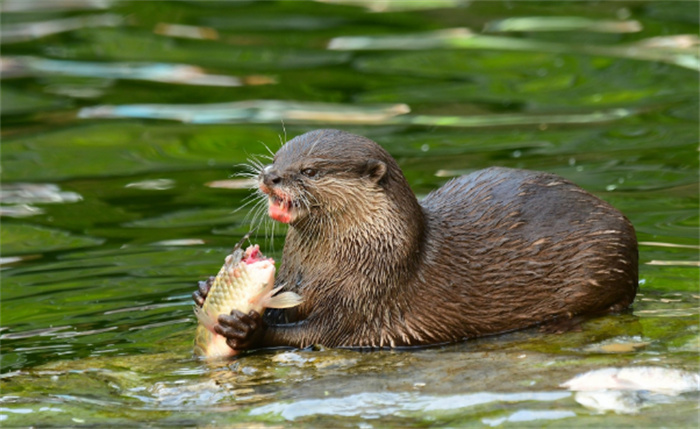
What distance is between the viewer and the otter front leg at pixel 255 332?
584 cm

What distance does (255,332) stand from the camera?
19.5 feet

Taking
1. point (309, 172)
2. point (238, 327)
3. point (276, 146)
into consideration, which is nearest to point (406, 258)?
point (309, 172)

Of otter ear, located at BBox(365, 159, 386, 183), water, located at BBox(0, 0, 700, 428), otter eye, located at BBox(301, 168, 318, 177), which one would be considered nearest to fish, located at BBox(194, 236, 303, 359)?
water, located at BBox(0, 0, 700, 428)

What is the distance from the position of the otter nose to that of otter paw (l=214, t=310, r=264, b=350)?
2.01 ft

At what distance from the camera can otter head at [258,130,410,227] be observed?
19.6ft

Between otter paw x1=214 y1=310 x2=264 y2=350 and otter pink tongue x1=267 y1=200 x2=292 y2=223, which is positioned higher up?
otter pink tongue x1=267 y1=200 x2=292 y2=223

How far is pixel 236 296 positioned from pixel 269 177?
581 millimetres

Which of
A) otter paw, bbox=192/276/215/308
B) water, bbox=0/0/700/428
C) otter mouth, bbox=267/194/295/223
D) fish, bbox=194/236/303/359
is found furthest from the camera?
otter paw, bbox=192/276/215/308

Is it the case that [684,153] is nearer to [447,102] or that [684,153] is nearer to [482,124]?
[482,124]

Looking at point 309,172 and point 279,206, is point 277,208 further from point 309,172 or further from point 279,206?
point 309,172

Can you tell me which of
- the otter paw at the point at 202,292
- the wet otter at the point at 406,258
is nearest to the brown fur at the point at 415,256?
the wet otter at the point at 406,258

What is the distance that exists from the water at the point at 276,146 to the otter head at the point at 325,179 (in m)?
0.68

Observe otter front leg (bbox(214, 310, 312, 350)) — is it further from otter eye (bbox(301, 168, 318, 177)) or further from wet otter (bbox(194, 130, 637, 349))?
otter eye (bbox(301, 168, 318, 177))

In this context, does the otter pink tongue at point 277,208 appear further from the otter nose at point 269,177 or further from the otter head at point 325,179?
the otter nose at point 269,177
